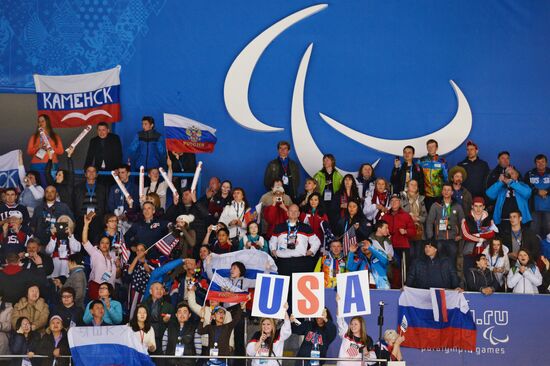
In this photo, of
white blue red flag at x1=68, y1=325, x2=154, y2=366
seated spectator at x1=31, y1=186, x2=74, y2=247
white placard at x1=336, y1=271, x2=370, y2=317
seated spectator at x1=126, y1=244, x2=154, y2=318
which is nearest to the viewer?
white placard at x1=336, y1=271, x2=370, y2=317

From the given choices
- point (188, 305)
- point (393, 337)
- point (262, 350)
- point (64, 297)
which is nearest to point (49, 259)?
point (64, 297)

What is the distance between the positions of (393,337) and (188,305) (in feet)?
9.56

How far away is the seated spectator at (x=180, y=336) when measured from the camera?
1600 cm

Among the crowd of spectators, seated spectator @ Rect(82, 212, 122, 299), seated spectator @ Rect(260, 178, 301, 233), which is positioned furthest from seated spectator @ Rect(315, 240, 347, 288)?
seated spectator @ Rect(82, 212, 122, 299)

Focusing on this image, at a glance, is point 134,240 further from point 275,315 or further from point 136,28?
point 136,28

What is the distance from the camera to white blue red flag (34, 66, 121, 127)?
20.8 m

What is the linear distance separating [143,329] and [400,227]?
4.44 meters

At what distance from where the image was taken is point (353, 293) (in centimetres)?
1565

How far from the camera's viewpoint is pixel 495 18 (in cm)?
2184

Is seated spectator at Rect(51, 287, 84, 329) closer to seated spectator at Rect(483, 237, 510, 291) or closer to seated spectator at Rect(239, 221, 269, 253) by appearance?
seated spectator at Rect(239, 221, 269, 253)

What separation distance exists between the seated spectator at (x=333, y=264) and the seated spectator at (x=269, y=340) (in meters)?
1.59

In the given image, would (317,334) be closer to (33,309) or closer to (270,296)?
(270,296)

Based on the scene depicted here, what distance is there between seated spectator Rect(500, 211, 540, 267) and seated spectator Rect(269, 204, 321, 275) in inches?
115

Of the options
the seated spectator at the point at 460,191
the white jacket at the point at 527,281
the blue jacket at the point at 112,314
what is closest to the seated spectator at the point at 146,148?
the blue jacket at the point at 112,314
